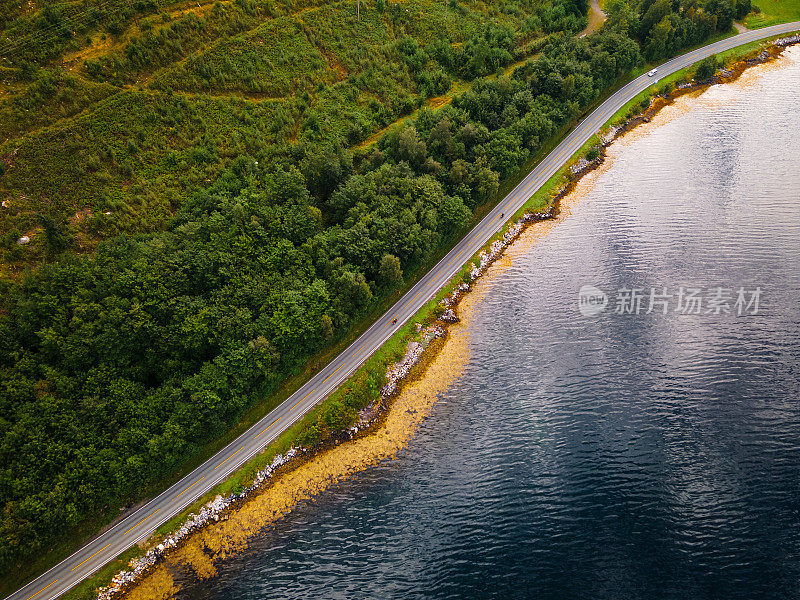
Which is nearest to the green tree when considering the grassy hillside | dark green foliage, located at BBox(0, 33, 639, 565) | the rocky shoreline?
dark green foliage, located at BBox(0, 33, 639, 565)

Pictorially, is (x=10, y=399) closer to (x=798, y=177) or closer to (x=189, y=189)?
(x=189, y=189)

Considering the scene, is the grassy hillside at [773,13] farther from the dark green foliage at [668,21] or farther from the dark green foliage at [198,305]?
the dark green foliage at [198,305]

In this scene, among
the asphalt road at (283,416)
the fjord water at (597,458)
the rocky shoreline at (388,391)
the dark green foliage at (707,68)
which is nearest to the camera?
the fjord water at (597,458)

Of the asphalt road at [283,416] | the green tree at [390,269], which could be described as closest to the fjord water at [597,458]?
the asphalt road at [283,416]

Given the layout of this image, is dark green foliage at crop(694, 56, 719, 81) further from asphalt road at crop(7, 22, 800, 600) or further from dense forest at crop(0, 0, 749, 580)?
asphalt road at crop(7, 22, 800, 600)

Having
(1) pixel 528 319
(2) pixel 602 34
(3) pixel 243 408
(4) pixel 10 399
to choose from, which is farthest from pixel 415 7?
(4) pixel 10 399
